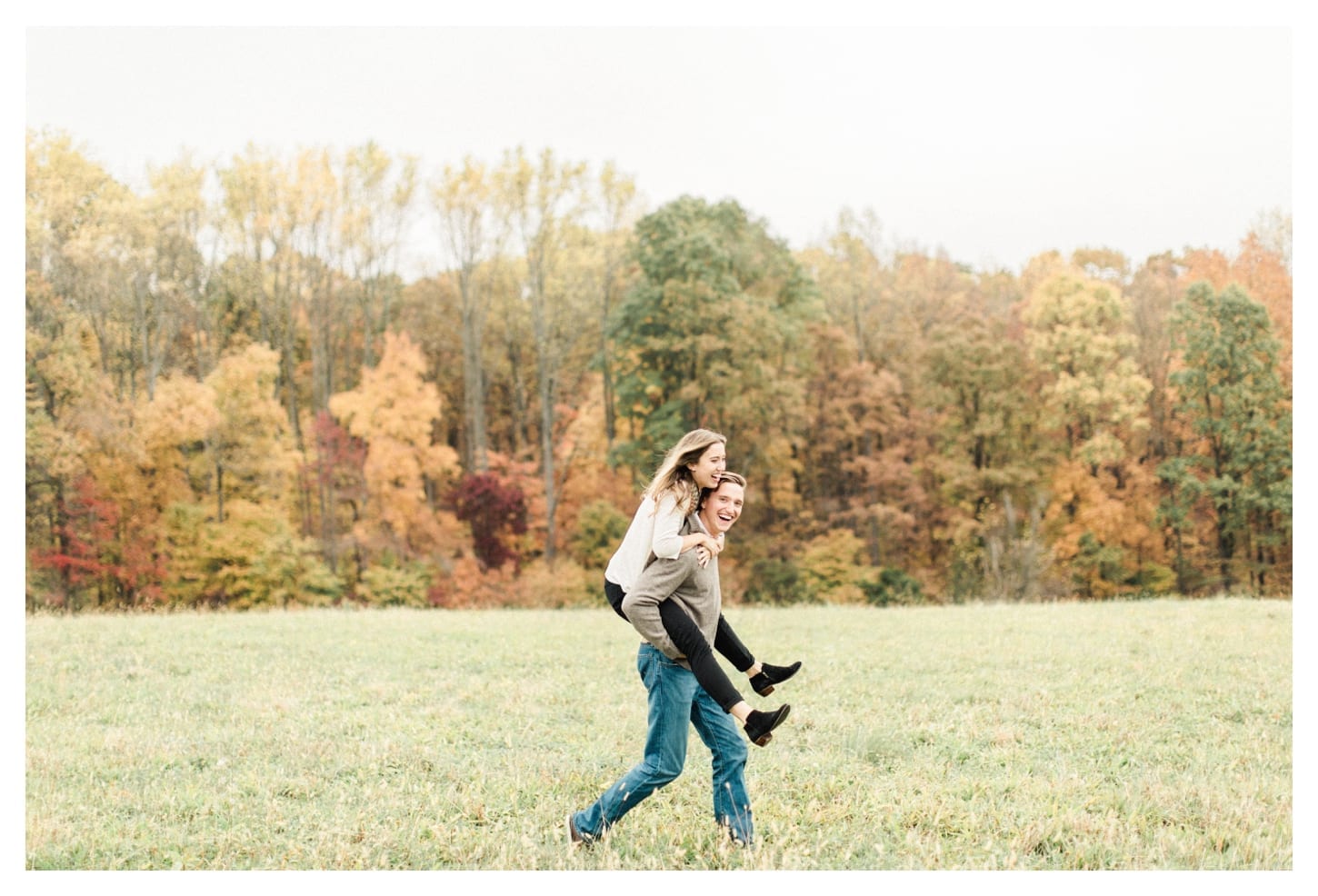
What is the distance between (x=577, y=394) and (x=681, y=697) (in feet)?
105

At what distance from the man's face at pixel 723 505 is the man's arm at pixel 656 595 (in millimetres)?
322

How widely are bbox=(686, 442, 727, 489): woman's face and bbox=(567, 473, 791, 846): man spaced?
0.21 ft

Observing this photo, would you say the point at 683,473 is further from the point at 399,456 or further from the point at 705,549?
the point at 399,456

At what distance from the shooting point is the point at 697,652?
16.5 feet

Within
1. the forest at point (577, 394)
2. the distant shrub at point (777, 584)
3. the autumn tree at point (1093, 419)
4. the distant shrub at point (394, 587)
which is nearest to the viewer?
the forest at point (577, 394)

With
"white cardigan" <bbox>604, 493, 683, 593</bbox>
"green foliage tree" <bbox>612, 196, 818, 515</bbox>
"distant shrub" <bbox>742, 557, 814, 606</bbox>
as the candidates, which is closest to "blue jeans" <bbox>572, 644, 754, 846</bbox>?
"white cardigan" <bbox>604, 493, 683, 593</bbox>

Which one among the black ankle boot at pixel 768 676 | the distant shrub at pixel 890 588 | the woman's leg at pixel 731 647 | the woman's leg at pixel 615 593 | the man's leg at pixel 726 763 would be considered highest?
the woman's leg at pixel 615 593

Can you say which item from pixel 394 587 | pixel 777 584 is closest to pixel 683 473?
pixel 777 584

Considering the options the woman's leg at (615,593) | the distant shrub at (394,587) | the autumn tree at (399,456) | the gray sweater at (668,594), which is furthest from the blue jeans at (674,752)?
the autumn tree at (399,456)

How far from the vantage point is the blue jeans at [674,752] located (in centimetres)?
521

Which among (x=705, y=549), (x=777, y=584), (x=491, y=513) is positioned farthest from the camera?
(x=491, y=513)

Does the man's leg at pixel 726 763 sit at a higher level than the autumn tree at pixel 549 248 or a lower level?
lower

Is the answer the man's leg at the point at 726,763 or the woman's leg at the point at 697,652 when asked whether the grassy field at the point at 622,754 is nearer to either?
the man's leg at the point at 726,763

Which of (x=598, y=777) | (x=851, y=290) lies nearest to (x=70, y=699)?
(x=598, y=777)
